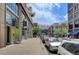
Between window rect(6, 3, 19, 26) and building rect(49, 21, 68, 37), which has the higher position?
window rect(6, 3, 19, 26)

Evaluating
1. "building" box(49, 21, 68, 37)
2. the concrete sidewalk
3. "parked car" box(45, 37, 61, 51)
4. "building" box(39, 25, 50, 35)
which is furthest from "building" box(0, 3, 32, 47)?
"building" box(49, 21, 68, 37)

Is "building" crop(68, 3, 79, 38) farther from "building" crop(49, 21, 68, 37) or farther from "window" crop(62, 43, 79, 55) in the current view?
"window" crop(62, 43, 79, 55)

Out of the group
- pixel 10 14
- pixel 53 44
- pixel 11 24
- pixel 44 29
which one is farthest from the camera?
pixel 11 24

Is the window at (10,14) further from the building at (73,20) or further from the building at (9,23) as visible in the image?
the building at (73,20)

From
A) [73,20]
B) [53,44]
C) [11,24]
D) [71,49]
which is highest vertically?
[73,20]

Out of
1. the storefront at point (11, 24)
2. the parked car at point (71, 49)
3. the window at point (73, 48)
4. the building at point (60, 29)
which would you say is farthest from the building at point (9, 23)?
the window at point (73, 48)

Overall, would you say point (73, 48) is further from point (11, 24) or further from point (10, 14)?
point (11, 24)

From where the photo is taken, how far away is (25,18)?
99.1 feet

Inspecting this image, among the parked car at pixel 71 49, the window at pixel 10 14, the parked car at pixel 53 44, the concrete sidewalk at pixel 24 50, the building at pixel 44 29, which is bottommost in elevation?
the concrete sidewalk at pixel 24 50

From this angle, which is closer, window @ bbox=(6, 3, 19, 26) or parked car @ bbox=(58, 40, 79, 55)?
parked car @ bbox=(58, 40, 79, 55)

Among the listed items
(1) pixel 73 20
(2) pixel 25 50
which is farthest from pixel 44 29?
(1) pixel 73 20

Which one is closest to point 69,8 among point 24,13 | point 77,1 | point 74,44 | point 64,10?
point 64,10

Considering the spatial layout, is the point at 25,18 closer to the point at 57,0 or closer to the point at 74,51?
the point at 57,0

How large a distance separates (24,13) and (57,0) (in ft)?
54.8
